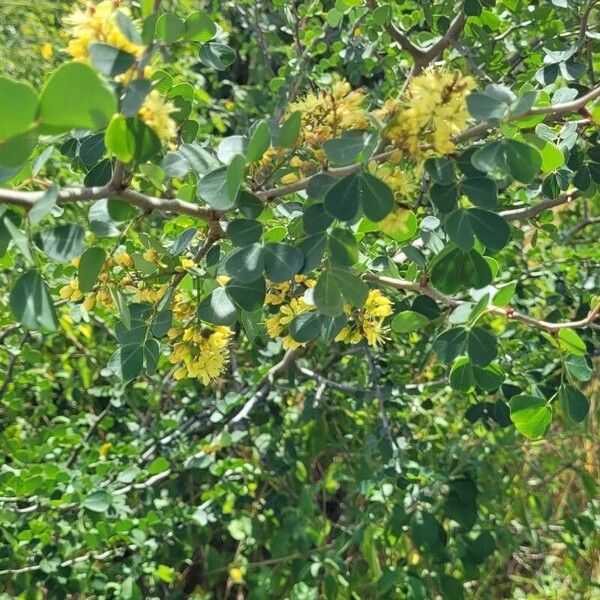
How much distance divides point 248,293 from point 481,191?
0.21m

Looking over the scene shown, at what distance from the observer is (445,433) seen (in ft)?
6.34

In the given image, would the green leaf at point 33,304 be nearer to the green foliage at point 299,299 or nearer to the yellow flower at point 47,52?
the green foliage at point 299,299

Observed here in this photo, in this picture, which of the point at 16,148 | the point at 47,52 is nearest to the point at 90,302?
the point at 16,148

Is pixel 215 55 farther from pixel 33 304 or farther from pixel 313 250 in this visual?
pixel 33 304

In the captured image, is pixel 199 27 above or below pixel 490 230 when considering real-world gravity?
above

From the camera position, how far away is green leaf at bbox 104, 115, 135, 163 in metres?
0.53

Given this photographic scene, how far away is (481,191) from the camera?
695 millimetres

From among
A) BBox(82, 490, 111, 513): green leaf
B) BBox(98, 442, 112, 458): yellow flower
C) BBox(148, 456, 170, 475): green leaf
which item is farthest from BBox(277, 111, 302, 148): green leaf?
BBox(98, 442, 112, 458): yellow flower

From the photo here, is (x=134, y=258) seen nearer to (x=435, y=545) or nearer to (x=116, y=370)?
(x=116, y=370)

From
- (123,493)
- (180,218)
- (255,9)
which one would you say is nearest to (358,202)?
(180,218)

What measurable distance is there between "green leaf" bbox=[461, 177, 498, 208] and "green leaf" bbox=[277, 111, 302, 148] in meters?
0.16

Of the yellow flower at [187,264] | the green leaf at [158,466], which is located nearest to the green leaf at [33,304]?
the yellow flower at [187,264]

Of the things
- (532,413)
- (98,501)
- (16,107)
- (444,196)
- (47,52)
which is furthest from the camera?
(47,52)

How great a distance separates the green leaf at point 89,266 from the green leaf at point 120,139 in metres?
0.13
